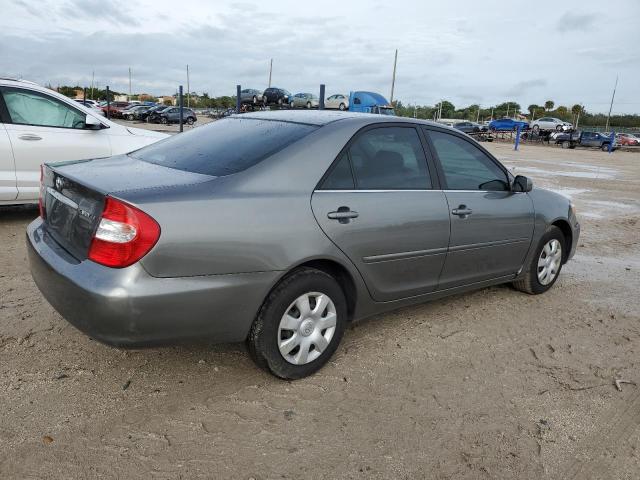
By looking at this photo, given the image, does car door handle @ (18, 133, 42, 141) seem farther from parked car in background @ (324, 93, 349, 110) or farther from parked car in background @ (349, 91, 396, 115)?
parked car in background @ (324, 93, 349, 110)

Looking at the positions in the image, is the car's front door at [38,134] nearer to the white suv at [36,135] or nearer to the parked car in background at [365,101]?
the white suv at [36,135]

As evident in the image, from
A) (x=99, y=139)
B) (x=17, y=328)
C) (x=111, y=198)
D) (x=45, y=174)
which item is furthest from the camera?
(x=99, y=139)

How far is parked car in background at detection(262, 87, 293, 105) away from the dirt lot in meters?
38.5

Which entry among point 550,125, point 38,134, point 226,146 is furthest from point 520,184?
point 550,125

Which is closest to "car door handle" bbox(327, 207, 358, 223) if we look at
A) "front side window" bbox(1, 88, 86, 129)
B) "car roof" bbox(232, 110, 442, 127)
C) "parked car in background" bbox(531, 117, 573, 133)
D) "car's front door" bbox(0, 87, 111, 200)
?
"car roof" bbox(232, 110, 442, 127)

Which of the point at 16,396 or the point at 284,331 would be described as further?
the point at 284,331

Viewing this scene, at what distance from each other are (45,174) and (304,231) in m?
1.64

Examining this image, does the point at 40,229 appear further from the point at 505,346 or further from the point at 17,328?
the point at 505,346

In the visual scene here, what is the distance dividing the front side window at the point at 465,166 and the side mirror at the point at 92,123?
454 centimetres


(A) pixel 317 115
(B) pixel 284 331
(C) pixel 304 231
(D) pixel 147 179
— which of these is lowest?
(B) pixel 284 331

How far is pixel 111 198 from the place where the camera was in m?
2.50

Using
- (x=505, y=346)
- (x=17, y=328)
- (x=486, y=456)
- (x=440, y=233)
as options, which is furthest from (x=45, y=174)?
(x=505, y=346)

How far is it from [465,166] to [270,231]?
1935 mm

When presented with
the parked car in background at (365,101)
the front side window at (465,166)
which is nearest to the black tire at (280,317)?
the front side window at (465,166)
